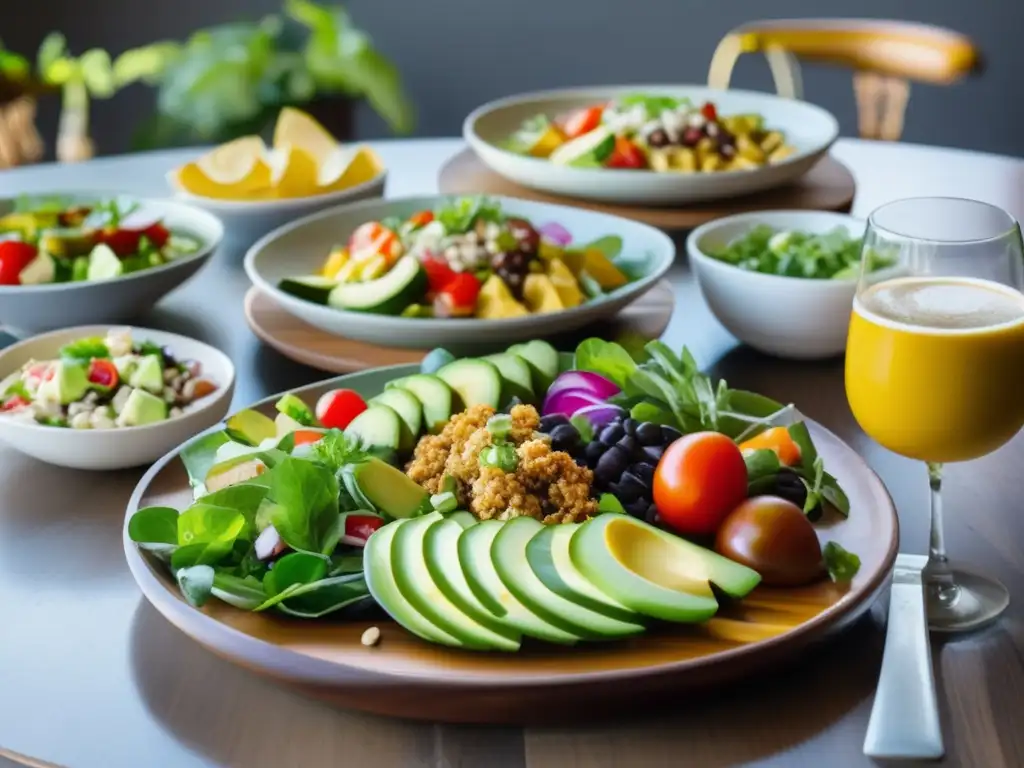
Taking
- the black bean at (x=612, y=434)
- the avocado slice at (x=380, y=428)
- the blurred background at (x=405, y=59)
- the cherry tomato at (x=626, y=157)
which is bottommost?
the blurred background at (x=405, y=59)

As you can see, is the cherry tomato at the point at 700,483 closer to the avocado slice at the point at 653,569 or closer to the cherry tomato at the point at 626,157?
the avocado slice at the point at 653,569

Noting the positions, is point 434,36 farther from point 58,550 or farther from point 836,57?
point 58,550

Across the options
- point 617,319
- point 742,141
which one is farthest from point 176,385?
point 742,141

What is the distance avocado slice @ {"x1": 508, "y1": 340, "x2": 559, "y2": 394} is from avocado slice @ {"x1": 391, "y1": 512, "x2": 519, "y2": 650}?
0.43 metres

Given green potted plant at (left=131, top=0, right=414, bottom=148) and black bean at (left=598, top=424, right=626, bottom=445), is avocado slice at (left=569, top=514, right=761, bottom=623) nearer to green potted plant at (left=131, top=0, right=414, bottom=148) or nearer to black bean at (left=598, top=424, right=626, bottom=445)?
black bean at (left=598, top=424, right=626, bottom=445)

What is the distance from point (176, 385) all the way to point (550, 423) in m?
0.56

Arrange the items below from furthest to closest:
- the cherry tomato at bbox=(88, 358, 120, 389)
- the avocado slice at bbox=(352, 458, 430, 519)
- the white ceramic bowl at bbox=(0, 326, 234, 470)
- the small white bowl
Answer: the small white bowl
the cherry tomato at bbox=(88, 358, 120, 389)
the white ceramic bowl at bbox=(0, 326, 234, 470)
the avocado slice at bbox=(352, 458, 430, 519)

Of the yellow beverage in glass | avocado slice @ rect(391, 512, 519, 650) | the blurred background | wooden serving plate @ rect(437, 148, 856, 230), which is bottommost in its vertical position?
the blurred background

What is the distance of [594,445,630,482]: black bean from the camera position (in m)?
1.33

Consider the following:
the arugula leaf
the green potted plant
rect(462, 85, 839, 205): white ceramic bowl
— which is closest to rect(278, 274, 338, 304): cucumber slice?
rect(462, 85, 839, 205): white ceramic bowl

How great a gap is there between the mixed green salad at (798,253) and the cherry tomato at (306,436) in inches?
29.9

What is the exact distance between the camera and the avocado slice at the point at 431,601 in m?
1.09

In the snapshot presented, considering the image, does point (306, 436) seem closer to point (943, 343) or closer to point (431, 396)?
point (431, 396)

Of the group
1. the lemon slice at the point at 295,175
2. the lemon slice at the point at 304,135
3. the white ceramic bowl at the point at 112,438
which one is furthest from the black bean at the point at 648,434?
the lemon slice at the point at 304,135
